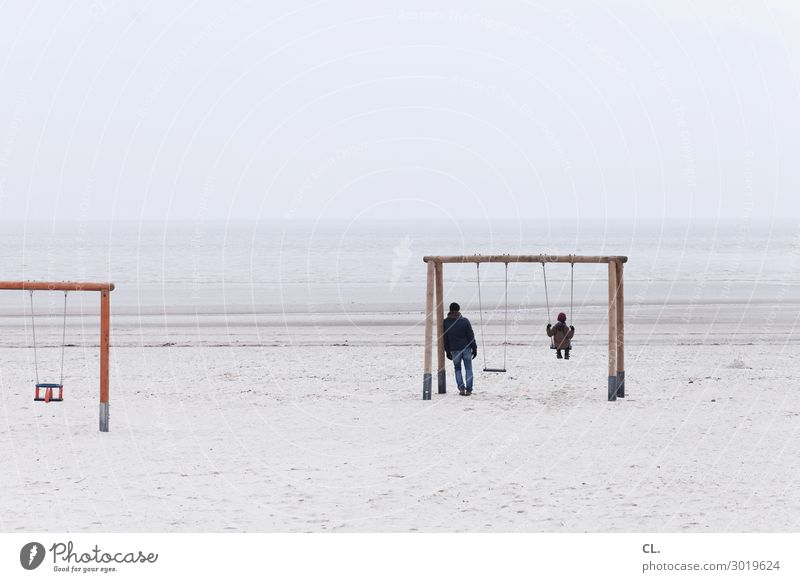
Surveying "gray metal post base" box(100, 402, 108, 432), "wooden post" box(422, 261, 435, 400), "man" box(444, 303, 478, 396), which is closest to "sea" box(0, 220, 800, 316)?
"man" box(444, 303, 478, 396)

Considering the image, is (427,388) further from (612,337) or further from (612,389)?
(612,337)

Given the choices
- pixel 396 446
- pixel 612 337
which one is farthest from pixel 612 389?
pixel 396 446

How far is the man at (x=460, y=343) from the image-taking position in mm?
17703

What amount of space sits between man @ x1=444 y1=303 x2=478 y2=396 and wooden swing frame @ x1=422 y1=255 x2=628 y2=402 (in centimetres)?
28

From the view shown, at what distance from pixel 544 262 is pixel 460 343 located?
2.03 metres

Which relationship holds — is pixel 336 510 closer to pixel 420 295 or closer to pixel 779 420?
pixel 779 420

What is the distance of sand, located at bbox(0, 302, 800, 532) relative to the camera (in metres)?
10.1

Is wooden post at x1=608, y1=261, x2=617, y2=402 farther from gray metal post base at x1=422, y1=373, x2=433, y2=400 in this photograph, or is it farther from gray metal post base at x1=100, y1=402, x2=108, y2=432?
gray metal post base at x1=100, y1=402, x2=108, y2=432

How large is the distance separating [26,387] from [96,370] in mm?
2834

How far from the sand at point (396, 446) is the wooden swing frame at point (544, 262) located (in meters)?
0.41

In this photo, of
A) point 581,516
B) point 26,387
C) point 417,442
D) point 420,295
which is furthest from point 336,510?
point 420,295

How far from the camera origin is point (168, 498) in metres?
10.7

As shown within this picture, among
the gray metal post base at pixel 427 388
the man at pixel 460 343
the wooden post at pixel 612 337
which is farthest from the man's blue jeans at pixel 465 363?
the wooden post at pixel 612 337

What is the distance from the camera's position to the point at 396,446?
1356 centimetres
